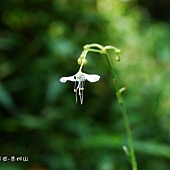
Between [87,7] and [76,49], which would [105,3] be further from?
[76,49]

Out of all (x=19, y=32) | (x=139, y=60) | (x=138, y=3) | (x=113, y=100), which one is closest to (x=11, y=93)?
(x=19, y=32)

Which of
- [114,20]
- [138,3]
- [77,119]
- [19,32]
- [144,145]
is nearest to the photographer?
[144,145]

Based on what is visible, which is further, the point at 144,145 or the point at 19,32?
the point at 19,32

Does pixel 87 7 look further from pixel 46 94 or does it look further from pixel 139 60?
pixel 46 94

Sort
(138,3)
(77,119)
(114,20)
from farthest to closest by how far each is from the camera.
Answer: (138,3) < (114,20) < (77,119)

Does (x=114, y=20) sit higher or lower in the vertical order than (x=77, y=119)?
higher

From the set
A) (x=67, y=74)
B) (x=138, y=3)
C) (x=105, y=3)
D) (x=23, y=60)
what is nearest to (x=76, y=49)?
(x=67, y=74)

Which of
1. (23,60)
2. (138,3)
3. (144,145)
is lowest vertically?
(144,145)
